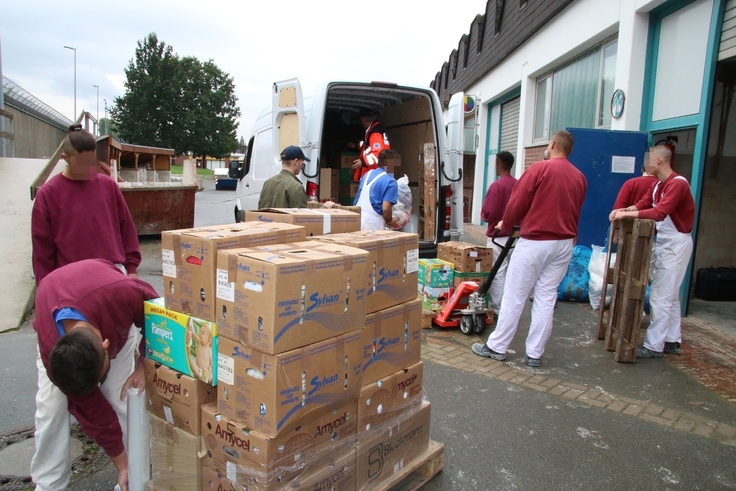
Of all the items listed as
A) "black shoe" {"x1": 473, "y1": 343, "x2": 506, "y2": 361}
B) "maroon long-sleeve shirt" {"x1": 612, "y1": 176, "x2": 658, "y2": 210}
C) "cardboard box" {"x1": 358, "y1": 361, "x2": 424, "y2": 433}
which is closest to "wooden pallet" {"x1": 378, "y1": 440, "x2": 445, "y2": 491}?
"cardboard box" {"x1": 358, "y1": 361, "x2": 424, "y2": 433}

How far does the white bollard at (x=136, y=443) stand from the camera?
2.43 m

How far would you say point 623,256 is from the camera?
491 cm

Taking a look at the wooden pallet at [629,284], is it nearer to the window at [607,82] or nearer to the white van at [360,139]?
the white van at [360,139]

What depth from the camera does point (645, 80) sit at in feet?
22.8

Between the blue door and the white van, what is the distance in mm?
1683

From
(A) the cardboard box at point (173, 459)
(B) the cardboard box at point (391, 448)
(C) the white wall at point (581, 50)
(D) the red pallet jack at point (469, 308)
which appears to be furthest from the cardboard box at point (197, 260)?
(C) the white wall at point (581, 50)

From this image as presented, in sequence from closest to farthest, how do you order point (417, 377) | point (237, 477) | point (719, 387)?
1. point (237, 477)
2. point (417, 377)
3. point (719, 387)

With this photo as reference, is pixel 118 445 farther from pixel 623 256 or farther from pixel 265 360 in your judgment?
pixel 623 256

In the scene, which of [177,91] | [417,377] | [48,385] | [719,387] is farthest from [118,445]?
[177,91]

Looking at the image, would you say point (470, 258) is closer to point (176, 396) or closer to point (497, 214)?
point (497, 214)

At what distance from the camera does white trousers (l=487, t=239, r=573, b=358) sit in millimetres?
4457

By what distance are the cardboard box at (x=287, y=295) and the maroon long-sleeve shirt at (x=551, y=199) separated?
2.55 m

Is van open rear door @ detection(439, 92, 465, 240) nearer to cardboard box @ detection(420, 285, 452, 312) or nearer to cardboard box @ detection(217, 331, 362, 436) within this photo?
cardboard box @ detection(420, 285, 452, 312)

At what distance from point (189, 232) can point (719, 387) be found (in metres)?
4.25
